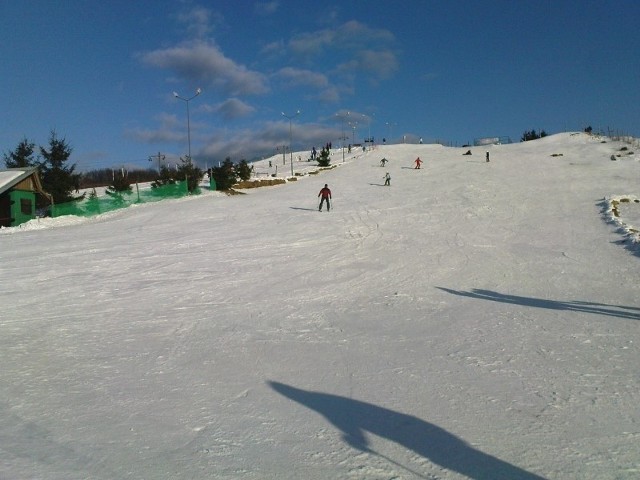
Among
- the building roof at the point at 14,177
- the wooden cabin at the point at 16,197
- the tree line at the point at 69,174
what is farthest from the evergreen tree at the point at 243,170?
the wooden cabin at the point at 16,197

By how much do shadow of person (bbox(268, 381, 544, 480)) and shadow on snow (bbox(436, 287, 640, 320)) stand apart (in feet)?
20.7

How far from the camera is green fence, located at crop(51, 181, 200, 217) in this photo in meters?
28.1

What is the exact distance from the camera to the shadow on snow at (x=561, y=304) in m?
9.66

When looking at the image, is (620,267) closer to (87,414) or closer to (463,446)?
(463,446)

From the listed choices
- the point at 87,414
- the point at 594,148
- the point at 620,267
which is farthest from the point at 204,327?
the point at 594,148

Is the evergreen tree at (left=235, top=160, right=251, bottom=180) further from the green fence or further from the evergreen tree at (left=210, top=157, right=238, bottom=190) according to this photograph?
the green fence

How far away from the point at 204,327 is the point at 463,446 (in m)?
5.85

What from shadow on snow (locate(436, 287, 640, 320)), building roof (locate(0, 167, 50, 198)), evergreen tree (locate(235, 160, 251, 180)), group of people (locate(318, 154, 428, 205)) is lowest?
shadow on snow (locate(436, 287, 640, 320))

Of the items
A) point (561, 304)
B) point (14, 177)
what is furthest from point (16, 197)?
point (561, 304)

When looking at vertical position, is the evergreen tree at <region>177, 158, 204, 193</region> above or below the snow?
above

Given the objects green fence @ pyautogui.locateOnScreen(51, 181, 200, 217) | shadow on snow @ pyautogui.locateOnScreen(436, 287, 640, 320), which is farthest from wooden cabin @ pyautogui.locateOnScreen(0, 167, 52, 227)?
shadow on snow @ pyautogui.locateOnScreen(436, 287, 640, 320)

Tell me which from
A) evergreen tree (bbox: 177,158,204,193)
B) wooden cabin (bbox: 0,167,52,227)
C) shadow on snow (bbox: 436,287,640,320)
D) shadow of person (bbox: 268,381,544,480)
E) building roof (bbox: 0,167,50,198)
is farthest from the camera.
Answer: evergreen tree (bbox: 177,158,204,193)

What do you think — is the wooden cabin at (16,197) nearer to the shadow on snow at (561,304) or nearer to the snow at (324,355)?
the snow at (324,355)

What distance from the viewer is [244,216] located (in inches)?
1031
